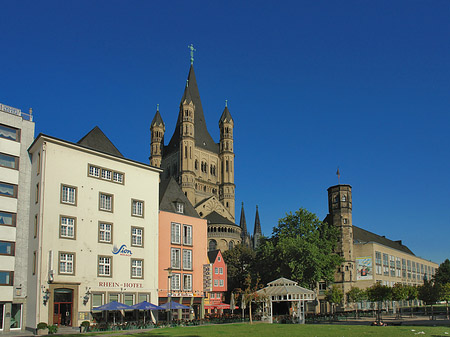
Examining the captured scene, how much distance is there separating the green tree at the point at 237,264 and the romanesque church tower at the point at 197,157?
32.4m

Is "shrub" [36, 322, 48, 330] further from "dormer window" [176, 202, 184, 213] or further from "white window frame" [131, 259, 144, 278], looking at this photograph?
"dormer window" [176, 202, 184, 213]

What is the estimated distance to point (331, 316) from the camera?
61.1 metres

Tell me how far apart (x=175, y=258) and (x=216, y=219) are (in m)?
61.0

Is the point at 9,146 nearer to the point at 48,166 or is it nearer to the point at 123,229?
the point at 48,166

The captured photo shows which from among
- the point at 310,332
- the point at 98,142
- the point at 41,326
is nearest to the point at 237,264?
the point at 98,142

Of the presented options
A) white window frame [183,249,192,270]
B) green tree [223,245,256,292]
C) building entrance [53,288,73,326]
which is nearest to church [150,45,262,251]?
green tree [223,245,256,292]

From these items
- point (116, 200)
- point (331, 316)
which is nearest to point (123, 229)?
point (116, 200)

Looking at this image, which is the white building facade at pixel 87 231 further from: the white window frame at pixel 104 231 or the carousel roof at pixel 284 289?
the carousel roof at pixel 284 289

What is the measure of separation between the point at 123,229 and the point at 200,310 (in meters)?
15.5

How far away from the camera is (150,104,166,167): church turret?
138750 millimetres

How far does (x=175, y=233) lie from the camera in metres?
56.3

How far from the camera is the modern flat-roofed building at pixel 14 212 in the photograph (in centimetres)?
4325

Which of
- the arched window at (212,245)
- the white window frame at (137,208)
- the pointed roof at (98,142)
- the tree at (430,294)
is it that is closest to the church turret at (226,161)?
the arched window at (212,245)

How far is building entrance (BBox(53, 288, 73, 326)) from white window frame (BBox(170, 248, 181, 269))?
14.0 metres
